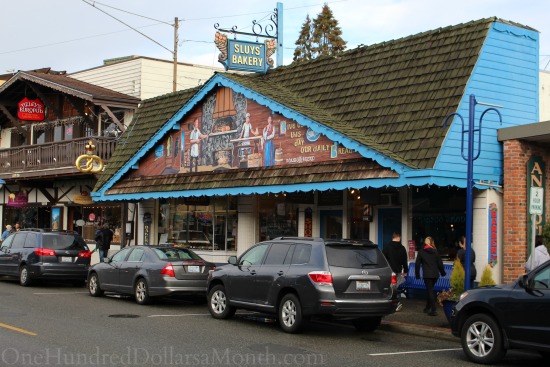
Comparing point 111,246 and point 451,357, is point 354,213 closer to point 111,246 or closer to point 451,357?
point 451,357

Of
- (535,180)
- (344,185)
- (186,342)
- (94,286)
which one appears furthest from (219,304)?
(535,180)

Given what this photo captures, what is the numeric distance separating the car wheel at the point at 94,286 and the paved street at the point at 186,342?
8.25ft

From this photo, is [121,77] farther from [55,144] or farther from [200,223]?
[200,223]

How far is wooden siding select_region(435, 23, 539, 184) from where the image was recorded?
1542cm

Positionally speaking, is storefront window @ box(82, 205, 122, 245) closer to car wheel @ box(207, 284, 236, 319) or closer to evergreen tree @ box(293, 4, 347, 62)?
car wheel @ box(207, 284, 236, 319)

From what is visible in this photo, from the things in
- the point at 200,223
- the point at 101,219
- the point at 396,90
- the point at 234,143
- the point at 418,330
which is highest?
the point at 396,90

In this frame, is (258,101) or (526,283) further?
(258,101)

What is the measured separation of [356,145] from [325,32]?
35.4 m

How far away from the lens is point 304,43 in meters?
50.7

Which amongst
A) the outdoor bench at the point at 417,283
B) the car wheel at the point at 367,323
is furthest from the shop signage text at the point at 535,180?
the car wheel at the point at 367,323

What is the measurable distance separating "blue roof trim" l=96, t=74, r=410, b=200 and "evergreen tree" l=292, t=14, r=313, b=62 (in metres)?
28.5

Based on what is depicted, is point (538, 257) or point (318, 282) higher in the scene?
point (538, 257)

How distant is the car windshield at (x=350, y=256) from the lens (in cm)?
1242

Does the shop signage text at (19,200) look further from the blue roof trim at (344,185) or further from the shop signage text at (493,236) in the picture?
the shop signage text at (493,236)
